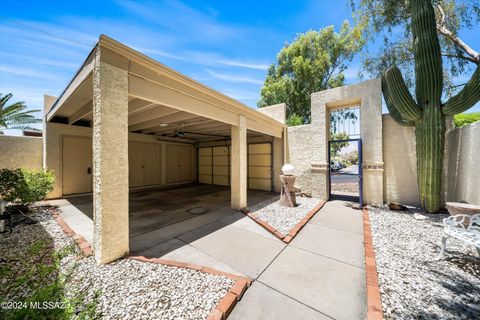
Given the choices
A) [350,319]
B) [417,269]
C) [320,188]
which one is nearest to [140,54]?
[350,319]

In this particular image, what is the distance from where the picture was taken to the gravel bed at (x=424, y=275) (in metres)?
2.00

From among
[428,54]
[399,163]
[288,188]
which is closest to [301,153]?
[288,188]

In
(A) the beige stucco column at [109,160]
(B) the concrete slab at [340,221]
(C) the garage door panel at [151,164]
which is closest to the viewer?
(A) the beige stucco column at [109,160]

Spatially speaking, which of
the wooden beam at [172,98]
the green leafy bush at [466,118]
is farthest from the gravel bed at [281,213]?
the green leafy bush at [466,118]

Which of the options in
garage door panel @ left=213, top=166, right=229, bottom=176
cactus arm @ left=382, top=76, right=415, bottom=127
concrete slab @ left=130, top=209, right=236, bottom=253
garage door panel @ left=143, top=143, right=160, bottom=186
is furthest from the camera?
garage door panel @ left=213, top=166, right=229, bottom=176

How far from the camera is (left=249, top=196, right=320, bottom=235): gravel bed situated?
4520 mm

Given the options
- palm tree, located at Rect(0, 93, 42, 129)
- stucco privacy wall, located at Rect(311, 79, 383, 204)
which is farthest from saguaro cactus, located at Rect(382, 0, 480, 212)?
palm tree, located at Rect(0, 93, 42, 129)

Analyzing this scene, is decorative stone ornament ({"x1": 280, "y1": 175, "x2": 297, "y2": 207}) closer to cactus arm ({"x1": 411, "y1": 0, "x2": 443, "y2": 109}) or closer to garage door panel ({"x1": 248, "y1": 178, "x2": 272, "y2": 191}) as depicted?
garage door panel ({"x1": 248, "y1": 178, "x2": 272, "y2": 191})

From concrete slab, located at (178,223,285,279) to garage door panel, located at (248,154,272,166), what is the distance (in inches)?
212

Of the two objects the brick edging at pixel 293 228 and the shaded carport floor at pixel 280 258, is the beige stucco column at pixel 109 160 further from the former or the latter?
the brick edging at pixel 293 228

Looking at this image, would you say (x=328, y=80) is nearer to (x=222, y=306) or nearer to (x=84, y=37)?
(x=84, y=37)

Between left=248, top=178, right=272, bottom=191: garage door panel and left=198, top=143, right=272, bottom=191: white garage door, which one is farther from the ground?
left=198, top=143, right=272, bottom=191: white garage door

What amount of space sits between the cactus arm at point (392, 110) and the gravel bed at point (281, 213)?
381 centimetres

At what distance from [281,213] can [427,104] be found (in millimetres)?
5363
